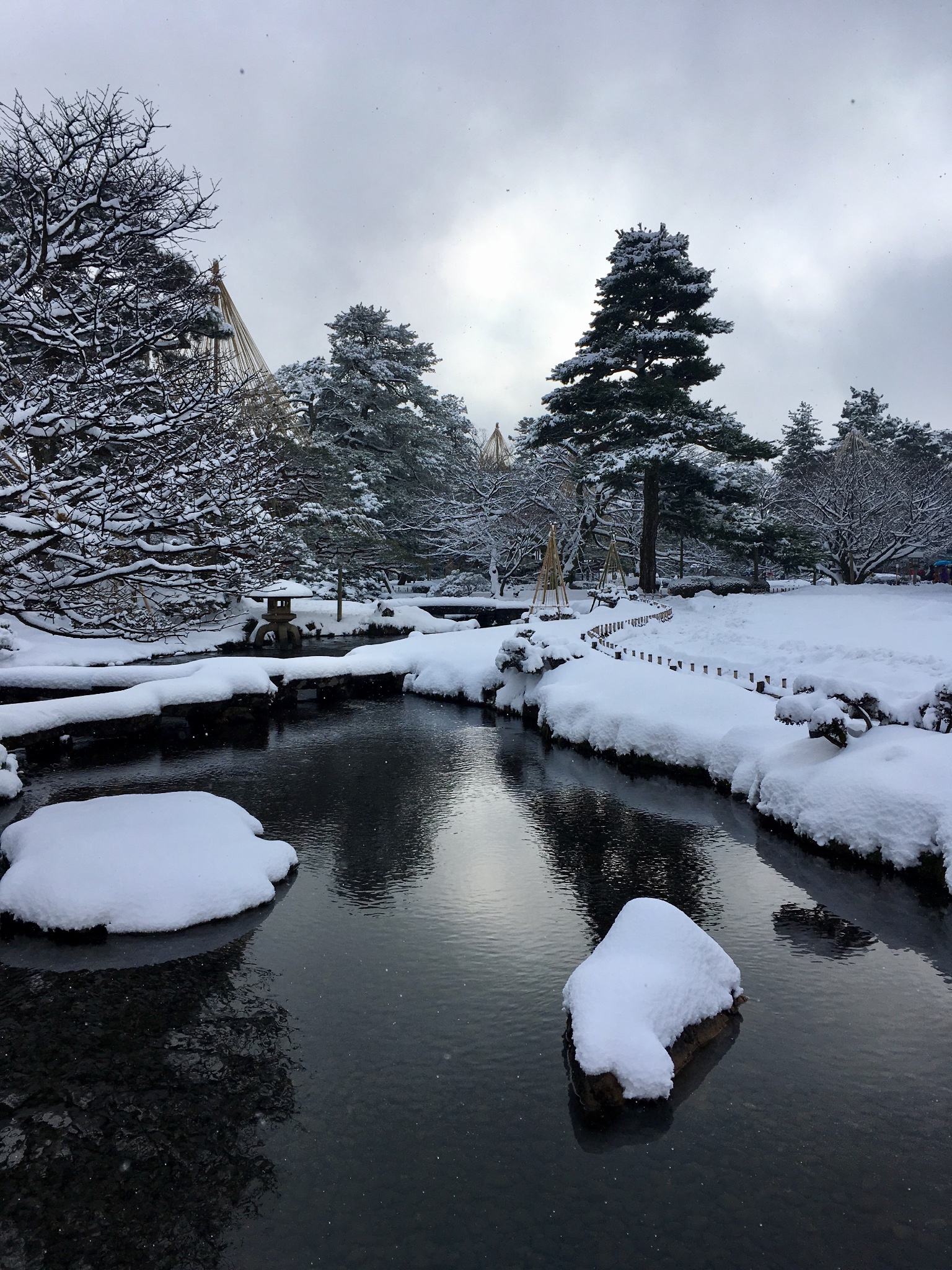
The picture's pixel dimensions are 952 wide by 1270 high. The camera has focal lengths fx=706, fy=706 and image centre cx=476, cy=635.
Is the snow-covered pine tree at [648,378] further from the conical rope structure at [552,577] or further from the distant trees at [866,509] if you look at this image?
the distant trees at [866,509]

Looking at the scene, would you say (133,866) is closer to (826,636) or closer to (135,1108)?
(135,1108)

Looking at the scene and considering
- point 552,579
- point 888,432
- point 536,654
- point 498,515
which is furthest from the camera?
point 888,432

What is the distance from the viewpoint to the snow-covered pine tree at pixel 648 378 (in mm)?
30469

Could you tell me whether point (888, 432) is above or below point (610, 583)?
above

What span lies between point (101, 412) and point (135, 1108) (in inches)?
253

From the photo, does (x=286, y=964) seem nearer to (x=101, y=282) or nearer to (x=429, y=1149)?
(x=429, y=1149)

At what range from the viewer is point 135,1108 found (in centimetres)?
543

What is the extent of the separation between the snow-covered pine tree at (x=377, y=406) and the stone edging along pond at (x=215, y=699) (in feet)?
71.4

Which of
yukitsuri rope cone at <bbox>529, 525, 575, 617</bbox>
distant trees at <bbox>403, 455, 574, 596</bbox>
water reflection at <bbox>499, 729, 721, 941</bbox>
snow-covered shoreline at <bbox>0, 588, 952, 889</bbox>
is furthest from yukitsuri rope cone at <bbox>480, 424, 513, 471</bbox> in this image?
water reflection at <bbox>499, 729, 721, 941</bbox>

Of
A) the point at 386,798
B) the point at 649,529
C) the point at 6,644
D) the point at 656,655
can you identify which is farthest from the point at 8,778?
the point at 649,529

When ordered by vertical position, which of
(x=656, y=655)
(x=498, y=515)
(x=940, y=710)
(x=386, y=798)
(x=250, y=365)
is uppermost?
(x=250, y=365)

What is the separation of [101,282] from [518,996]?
1028 cm

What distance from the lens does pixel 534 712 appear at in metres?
19.0

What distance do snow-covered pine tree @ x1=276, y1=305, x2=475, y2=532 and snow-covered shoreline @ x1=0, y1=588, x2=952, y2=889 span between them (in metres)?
21.7
